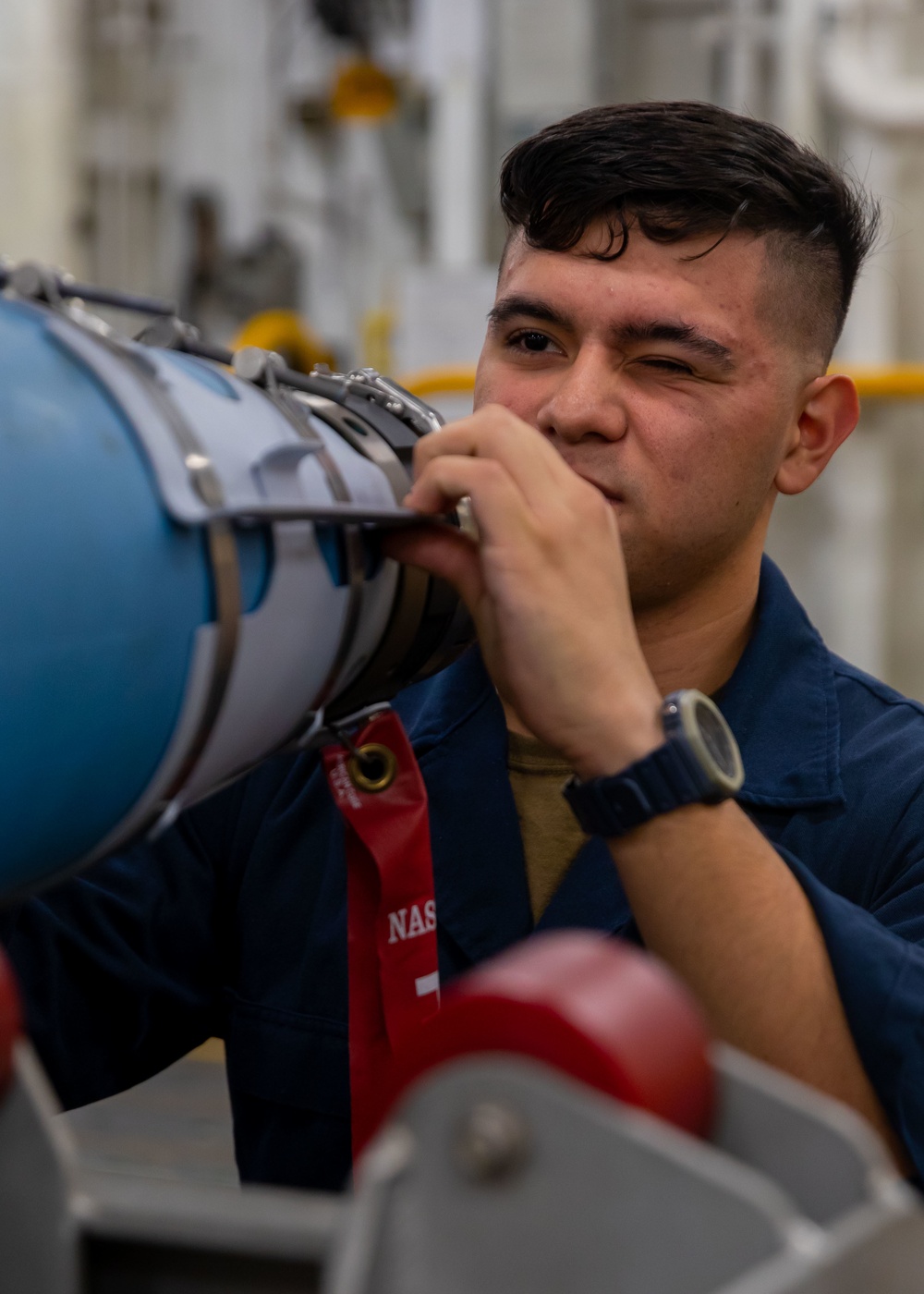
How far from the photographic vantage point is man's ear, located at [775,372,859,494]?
135 cm

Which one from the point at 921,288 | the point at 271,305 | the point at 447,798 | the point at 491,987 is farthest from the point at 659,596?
the point at 271,305

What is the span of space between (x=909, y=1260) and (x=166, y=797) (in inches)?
15.5

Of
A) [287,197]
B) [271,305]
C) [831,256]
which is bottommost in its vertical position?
[271,305]

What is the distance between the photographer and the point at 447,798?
122 cm

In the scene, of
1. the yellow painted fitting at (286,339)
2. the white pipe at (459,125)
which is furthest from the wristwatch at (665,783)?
the yellow painted fitting at (286,339)

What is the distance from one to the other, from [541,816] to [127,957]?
35 centimetres

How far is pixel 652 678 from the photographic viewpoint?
1.09 m

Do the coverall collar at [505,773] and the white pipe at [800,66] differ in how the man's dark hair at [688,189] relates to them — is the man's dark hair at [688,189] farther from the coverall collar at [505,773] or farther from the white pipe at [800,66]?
the white pipe at [800,66]

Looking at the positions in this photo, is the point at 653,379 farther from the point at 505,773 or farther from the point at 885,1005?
the point at 885,1005

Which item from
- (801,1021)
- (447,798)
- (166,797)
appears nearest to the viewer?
(166,797)

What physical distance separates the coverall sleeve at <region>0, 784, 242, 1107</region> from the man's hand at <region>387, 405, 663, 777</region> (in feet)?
1.48

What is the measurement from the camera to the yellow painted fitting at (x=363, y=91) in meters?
4.51

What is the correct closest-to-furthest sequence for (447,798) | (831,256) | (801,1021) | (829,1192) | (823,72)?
(829,1192) < (801,1021) < (447,798) < (831,256) < (823,72)

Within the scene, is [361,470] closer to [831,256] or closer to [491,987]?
[491,987]
